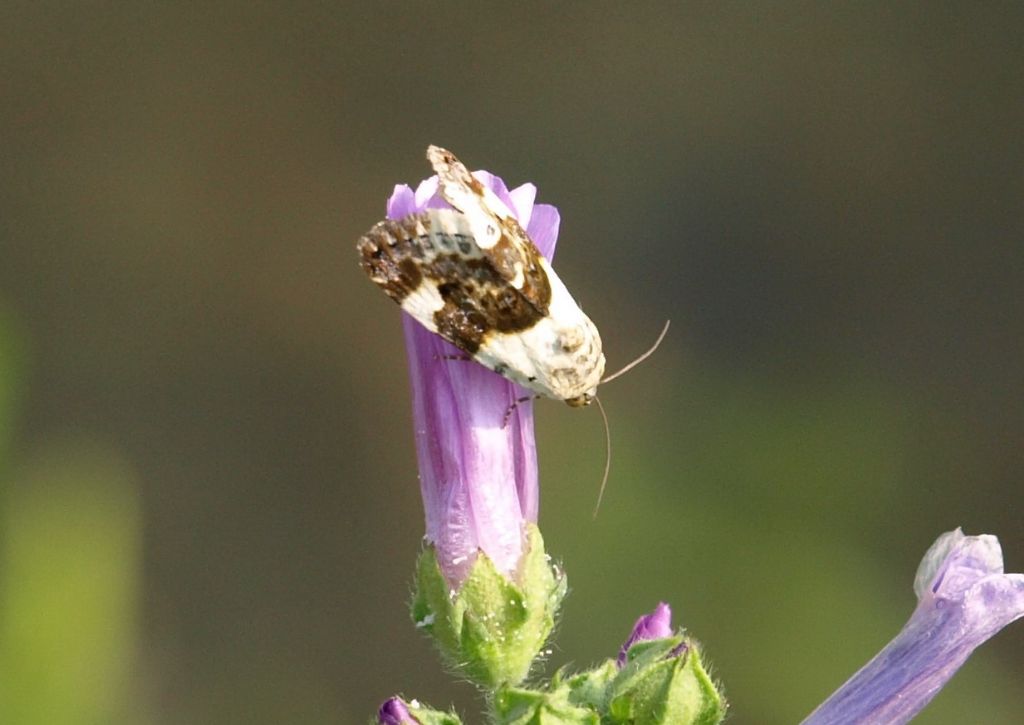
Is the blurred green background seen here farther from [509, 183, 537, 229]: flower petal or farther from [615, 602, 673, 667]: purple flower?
[509, 183, 537, 229]: flower petal

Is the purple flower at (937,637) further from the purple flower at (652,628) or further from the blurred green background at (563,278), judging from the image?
the blurred green background at (563,278)

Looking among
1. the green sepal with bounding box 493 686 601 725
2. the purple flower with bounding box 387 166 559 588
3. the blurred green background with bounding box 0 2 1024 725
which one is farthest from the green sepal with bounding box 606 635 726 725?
the blurred green background with bounding box 0 2 1024 725

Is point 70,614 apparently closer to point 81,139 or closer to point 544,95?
point 81,139

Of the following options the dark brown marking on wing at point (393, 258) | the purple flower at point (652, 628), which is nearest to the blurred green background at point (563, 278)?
the purple flower at point (652, 628)

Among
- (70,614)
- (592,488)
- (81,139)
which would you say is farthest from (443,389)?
(81,139)

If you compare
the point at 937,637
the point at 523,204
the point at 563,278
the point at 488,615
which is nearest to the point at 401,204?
the point at 523,204

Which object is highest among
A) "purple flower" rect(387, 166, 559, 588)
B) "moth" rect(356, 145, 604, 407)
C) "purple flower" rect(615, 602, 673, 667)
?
"moth" rect(356, 145, 604, 407)
